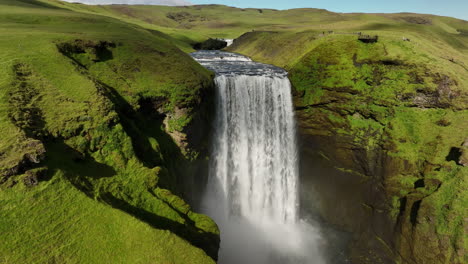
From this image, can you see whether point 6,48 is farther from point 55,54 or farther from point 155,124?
point 155,124

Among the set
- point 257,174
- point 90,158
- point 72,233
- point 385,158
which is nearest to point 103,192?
point 90,158

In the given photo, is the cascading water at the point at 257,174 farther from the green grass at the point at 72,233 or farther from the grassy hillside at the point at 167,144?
the green grass at the point at 72,233

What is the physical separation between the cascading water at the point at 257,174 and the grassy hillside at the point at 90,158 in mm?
4270

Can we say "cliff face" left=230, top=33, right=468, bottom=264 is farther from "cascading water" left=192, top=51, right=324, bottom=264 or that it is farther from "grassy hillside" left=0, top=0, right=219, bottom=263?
"grassy hillside" left=0, top=0, right=219, bottom=263

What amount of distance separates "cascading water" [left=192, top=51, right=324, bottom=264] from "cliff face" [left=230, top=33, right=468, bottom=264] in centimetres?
254

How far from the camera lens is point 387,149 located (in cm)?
2047

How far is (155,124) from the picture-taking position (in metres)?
16.2

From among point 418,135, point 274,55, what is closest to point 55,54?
point 418,135

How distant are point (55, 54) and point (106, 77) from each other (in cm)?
268

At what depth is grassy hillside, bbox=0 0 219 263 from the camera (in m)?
6.63

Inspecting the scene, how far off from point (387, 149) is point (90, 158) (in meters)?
20.5

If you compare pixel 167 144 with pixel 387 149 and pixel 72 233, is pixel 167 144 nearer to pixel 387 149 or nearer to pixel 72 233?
pixel 72 233

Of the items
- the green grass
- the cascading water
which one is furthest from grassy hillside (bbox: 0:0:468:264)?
the cascading water

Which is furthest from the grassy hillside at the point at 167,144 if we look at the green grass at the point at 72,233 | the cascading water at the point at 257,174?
the cascading water at the point at 257,174
